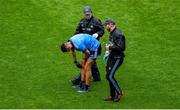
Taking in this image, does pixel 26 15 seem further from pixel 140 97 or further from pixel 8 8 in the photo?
pixel 140 97

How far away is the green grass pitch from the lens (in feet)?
53.7

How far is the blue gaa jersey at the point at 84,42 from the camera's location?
53.0 ft

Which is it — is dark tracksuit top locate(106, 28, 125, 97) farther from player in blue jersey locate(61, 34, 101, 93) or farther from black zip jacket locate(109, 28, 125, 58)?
player in blue jersey locate(61, 34, 101, 93)

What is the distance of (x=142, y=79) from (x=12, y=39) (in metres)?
5.63

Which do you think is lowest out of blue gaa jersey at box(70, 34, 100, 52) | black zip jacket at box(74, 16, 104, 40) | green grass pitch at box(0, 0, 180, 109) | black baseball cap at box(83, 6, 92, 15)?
green grass pitch at box(0, 0, 180, 109)

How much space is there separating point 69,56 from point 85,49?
362cm

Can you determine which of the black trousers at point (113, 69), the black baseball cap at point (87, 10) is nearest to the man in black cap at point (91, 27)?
the black baseball cap at point (87, 10)

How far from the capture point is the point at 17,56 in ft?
64.5

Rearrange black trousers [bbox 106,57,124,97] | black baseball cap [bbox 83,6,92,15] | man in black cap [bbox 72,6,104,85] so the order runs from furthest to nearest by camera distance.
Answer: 1. man in black cap [bbox 72,6,104,85]
2. black baseball cap [bbox 83,6,92,15]
3. black trousers [bbox 106,57,124,97]

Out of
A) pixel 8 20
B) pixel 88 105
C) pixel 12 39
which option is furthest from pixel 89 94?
pixel 8 20

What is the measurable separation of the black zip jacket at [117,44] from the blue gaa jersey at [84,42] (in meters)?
0.72

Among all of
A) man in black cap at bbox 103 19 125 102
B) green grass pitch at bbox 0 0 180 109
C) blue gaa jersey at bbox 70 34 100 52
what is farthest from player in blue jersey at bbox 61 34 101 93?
man in black cap at bbox 103 19 125 102

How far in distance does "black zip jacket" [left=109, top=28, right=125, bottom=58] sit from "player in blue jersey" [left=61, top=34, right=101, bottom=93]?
74 cm

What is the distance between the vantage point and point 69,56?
19828mm
